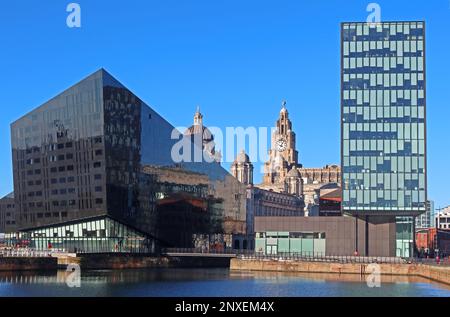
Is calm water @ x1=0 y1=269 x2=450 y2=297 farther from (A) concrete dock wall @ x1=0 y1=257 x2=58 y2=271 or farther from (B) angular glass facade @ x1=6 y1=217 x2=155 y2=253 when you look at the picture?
(B) angular glass facade @ x1=6 y1=217 x2=155 y2=253

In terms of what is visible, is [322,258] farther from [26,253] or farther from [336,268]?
[26,253]

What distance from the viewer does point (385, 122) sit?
3814 inches

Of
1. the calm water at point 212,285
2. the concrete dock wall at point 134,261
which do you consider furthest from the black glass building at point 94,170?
the calm water at point 212,285

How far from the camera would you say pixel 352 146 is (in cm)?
9769

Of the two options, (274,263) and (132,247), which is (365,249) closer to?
(274,263)

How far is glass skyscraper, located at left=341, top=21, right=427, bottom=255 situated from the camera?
96688 mm

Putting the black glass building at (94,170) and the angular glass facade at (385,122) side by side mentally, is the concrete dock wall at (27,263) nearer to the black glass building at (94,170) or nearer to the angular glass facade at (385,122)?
the black glass building at (94,170)

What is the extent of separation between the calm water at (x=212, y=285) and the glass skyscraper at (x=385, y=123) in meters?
13.3

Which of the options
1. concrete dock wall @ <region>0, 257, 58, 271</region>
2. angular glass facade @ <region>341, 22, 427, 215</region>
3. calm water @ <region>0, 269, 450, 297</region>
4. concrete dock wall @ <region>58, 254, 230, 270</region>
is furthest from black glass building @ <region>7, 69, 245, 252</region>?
angular glass facade @ <region>341, 22, 427, 215</region>

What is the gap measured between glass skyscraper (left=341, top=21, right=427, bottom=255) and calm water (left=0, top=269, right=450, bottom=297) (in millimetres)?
13283

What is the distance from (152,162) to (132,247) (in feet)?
38.9

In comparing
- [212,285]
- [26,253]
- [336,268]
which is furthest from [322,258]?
[26,253]
